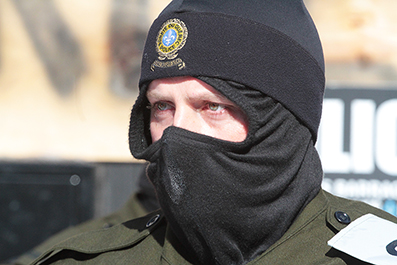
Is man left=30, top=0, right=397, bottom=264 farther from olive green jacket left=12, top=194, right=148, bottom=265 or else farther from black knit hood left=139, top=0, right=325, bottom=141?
olive green jacket left=12, top=194, right=148, bottom=265

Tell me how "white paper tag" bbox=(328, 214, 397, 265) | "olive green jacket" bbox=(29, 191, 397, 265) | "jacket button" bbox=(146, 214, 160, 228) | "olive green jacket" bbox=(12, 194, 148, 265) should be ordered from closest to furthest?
"white paper tag" bbox=(328, 214, 397, 265) → "olive green jacket" bbox=(29, 191, 397, 265) → "jacket button" bbox=(146, 214, 160, 228) → "olive green jacket" bbox=(12, 194, 148, 265)

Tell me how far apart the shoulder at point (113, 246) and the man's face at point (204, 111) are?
0.46 m

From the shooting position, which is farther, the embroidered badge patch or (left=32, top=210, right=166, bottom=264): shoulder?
(left=32, top=210, right=166, bottom=264): shoulder

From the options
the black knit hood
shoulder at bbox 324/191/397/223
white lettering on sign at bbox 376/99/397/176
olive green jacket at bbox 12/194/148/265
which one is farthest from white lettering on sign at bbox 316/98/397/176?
the black knit hood

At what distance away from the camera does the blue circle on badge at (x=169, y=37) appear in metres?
1.69

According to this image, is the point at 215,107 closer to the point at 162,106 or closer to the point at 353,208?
the point at 162,106

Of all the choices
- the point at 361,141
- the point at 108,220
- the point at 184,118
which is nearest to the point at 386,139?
the point at 361,141

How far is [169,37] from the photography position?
170cm

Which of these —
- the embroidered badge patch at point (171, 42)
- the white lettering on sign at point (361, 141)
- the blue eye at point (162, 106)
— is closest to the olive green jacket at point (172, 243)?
the blue eye at point (162, 106)

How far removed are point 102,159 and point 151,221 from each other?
96.9 inches

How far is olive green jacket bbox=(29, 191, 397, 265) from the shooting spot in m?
1.55

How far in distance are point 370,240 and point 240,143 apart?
19.7 inches

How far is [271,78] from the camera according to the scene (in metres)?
1.62

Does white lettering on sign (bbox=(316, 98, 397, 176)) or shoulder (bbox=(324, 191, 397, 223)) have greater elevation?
shoulder (bbox=(324, 191, 397, 223))
